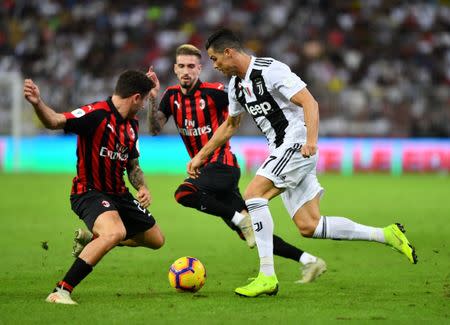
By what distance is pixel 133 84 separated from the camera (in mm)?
7094

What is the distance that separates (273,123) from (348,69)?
1906 cm

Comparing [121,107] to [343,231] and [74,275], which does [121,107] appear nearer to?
[74,275]

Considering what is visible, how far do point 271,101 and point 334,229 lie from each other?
49.6 inches

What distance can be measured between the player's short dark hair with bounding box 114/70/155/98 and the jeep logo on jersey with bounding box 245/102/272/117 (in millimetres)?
950

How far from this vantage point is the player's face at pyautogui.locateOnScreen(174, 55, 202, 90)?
9219mm

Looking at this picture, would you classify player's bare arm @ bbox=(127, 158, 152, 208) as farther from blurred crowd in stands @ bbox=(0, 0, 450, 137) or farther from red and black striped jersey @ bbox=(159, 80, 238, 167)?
blurred crowd in stands @ bbox=(0, 0, 450, 137)

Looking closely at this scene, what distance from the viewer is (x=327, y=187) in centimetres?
1977

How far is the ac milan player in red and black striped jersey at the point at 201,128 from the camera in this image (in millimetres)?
8938

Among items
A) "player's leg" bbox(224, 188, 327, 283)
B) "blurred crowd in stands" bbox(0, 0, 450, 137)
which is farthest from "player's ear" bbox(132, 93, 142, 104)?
"blurred crowd in stands" bbox(0, 0, 450, 137)

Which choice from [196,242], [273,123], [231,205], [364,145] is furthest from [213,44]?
[364,145]

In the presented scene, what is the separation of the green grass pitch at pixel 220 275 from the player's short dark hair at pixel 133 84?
1676mm

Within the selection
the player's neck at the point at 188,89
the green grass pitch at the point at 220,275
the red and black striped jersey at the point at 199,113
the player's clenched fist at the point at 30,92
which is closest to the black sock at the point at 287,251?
the green grass pitch at the point at 220,275

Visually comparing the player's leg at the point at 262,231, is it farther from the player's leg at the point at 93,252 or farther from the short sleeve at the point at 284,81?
the player's leg at the point at 93,252

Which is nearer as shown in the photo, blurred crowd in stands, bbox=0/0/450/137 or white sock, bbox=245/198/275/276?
white sock, bbox=245/198/275/276
